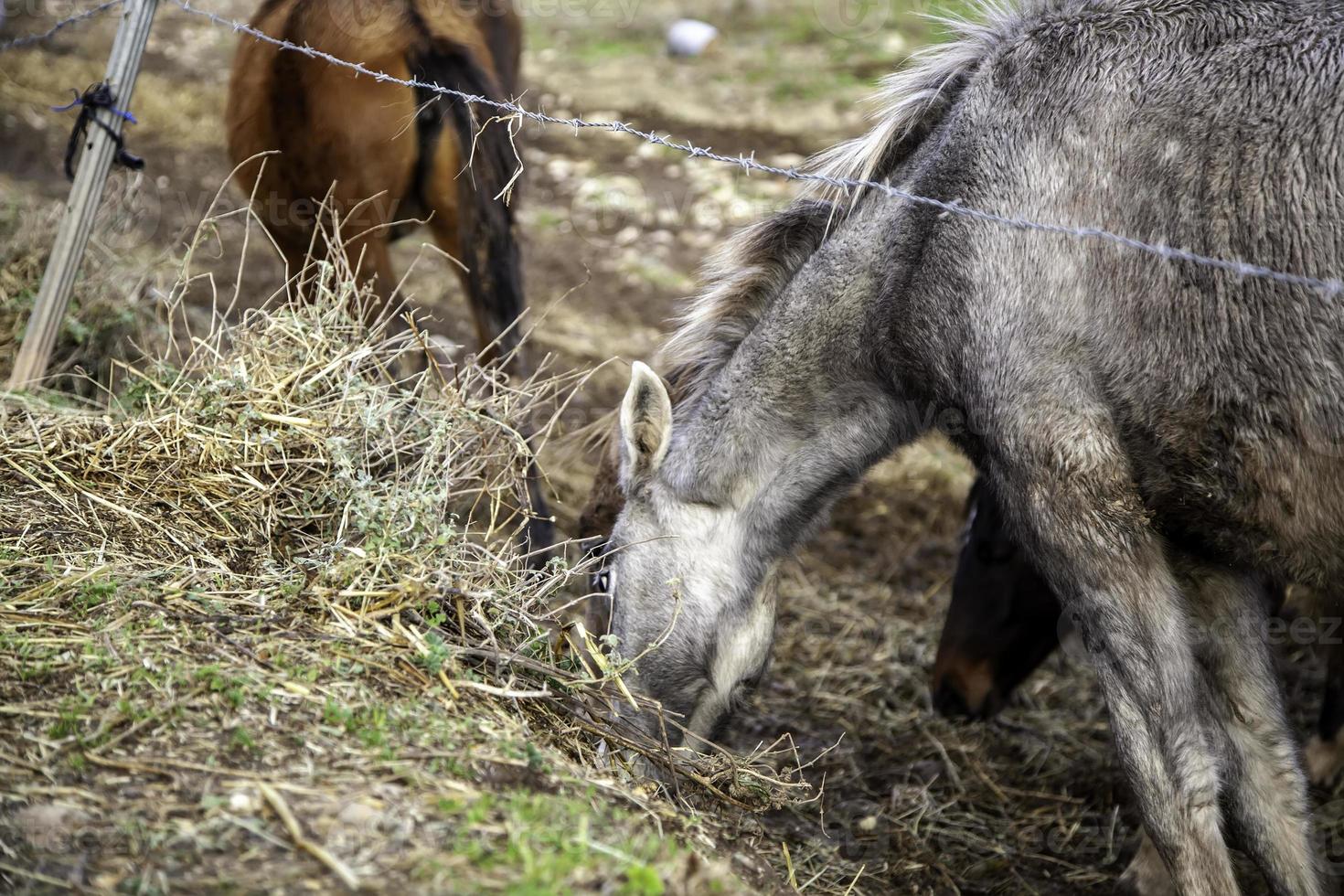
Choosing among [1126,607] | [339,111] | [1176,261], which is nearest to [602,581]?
[1126,607]

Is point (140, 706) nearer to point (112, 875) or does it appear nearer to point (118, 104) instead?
point (112, 875)

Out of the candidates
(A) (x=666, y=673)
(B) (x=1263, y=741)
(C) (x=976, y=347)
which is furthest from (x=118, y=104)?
(B) (x=1263, y=741)

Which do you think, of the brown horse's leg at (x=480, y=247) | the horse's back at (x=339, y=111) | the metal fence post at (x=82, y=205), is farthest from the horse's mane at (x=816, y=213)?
the metal fence post at (x=82, y=205)

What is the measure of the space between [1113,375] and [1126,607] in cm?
54

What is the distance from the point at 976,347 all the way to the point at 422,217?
2506mm

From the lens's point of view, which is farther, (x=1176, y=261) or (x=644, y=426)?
(x=644, y=426)

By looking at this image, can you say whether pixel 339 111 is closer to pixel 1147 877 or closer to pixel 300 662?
pixel 300 662

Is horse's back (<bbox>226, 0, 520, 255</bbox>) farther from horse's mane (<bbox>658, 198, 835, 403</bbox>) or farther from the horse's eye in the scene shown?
the horse's eye

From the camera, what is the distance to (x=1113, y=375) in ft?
8.16

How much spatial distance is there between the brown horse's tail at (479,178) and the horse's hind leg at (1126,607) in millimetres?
2131

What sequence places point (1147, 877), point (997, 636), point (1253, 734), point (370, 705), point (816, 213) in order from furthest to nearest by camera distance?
point (997, 636), point (1147, 877), point (816, 213), point (1253, 734), point (370, 705)

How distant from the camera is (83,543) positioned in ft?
8.96

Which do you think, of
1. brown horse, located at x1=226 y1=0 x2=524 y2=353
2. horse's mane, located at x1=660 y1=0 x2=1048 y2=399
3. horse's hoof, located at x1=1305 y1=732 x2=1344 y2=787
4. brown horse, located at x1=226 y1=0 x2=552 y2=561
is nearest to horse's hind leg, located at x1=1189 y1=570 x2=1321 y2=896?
horse's mane, located at x1=660 y1=0 x2=1048 y2=399

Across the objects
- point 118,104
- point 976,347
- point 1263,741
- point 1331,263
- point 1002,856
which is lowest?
point 1002,856
